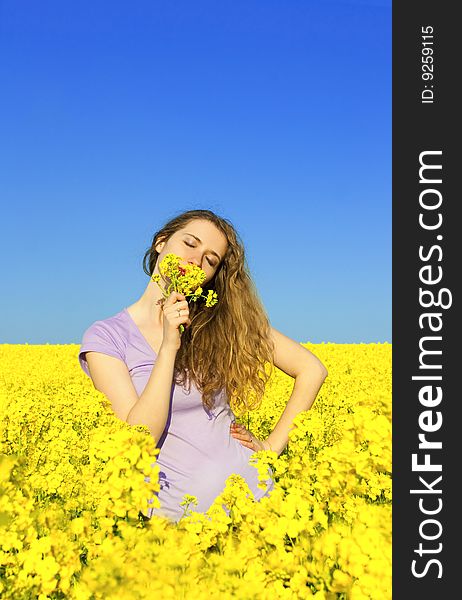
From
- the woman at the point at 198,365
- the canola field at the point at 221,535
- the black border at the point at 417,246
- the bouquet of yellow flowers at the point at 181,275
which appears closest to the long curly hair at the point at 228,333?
the woman at the point at 198,365

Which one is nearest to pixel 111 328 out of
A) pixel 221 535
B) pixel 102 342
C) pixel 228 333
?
pixel 102 342

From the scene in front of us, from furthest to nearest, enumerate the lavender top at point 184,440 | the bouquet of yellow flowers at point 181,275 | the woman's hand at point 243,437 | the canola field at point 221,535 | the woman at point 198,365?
the woman's hand at point 243,437, the lavender top at point 184,440, the woman at point 198,365, the bouquet of yellow flowers at point 181,275, the canola field at point 221,535

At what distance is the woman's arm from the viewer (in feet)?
11.3

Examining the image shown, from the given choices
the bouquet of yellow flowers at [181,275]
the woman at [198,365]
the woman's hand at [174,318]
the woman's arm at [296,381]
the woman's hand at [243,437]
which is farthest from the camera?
the woman's arm at [296,381]

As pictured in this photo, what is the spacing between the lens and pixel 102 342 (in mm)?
3168

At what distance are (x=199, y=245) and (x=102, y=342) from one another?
26.4 inches

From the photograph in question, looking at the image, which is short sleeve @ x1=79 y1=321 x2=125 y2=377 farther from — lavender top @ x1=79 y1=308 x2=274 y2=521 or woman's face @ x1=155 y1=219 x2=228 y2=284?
woman's face @ x1=155 y1=219 x2=228 y2=284

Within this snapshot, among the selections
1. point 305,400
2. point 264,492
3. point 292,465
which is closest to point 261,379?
point 305,400

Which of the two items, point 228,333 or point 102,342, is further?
point 228,333

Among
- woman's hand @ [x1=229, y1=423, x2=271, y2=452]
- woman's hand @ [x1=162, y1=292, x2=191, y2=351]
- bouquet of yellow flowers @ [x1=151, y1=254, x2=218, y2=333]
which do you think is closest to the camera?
woman's hand @ [x1=162, y1=292, x2=191, y2=351]

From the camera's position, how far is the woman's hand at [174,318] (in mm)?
2662

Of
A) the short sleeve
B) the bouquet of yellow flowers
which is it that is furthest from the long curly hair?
the bouquet of yellow flowers

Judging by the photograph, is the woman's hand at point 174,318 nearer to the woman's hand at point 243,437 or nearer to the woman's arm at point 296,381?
the woman's hand at point 243,437

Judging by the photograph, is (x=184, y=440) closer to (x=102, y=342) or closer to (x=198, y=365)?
(x=198, y=365)
